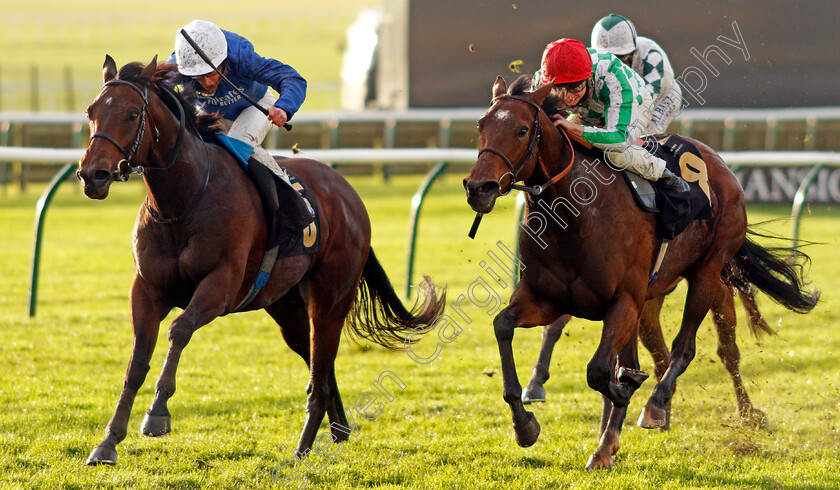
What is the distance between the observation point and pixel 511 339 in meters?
3.98

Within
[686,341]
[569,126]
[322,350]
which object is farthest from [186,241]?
[686,341]

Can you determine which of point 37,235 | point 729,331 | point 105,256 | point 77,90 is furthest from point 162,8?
point 729,331

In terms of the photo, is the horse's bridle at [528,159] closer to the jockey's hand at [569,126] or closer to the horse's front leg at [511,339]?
the jockey's hand at [569,126]

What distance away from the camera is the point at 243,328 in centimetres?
757

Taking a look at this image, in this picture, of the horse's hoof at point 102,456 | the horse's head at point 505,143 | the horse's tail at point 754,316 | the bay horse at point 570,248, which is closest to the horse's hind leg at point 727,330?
the horse's tail at point 754,316

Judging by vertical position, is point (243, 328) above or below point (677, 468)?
below

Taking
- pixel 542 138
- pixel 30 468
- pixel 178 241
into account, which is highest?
pixel 542 138

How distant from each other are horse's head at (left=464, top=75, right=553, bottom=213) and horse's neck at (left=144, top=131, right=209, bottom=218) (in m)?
1.11

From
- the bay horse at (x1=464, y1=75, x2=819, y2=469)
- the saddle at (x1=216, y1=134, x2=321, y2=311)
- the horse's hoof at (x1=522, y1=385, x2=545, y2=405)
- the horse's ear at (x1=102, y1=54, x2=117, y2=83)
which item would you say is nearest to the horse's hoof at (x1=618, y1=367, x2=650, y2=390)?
the bay horse at (x1=464, y1=75, x2=819, y2=469)

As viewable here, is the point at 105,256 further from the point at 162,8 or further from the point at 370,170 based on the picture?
the point at 162,8

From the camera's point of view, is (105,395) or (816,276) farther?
(816,276)

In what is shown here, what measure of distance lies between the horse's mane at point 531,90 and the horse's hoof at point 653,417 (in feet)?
4.49

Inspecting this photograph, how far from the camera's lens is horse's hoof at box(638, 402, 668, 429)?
430cm

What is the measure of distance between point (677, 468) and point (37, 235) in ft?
16.4
